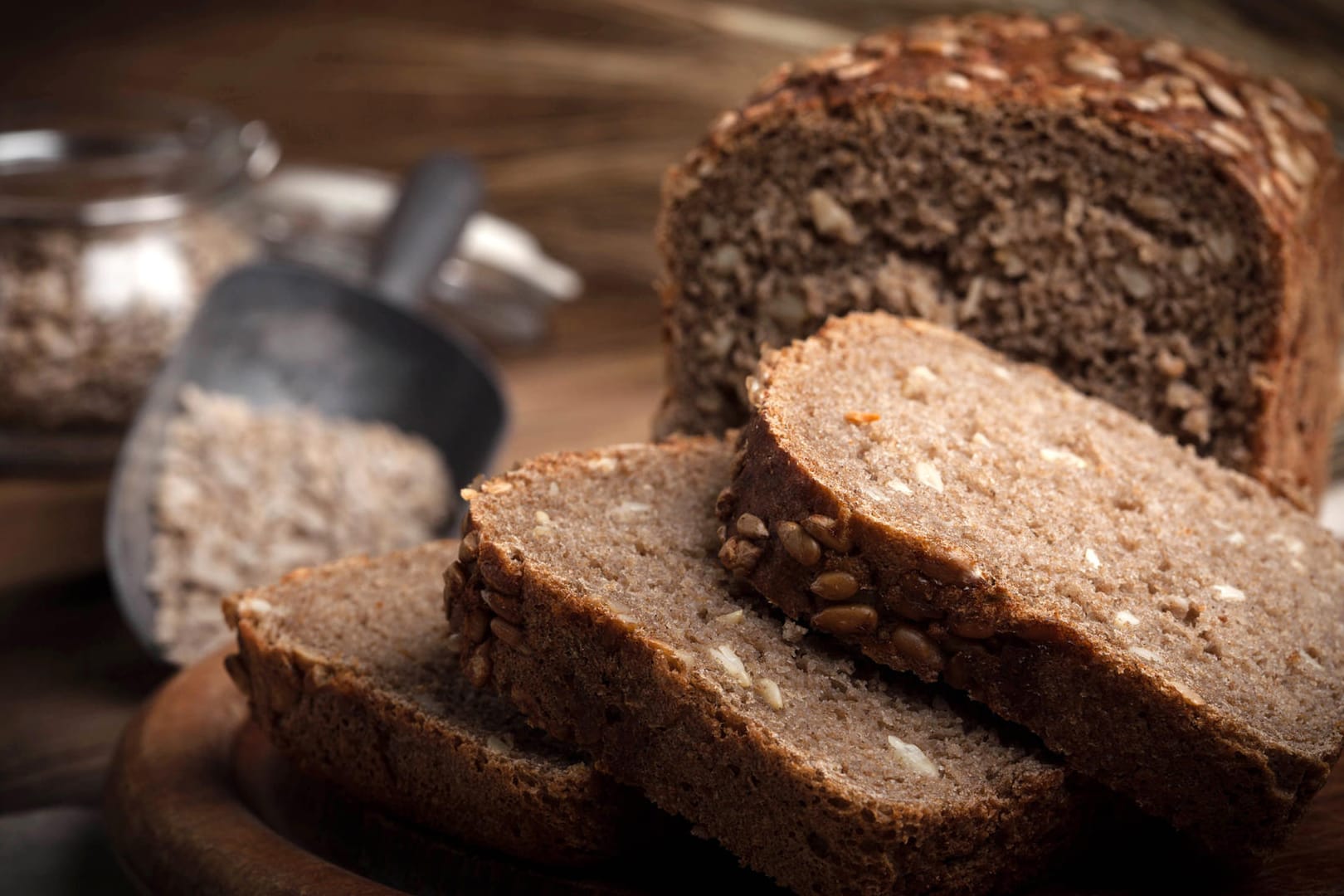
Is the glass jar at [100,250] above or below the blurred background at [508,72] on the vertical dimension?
below

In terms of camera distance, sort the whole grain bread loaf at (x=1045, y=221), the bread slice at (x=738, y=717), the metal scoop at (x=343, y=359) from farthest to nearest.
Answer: the metal scoop at (x=343, y=359) < the whole grain bread loaf at (x=1045, y=221) < the bread slice at (x=738, y=717)

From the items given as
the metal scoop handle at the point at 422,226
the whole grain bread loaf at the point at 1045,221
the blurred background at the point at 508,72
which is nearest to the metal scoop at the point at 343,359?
the metal scoop handle at the point at 422,226

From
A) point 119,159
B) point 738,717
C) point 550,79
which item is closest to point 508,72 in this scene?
point 550,79

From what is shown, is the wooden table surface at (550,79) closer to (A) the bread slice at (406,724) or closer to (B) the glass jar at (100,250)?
(B) the glass jar at (100,250)

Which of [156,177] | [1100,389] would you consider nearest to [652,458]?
[1100,389]

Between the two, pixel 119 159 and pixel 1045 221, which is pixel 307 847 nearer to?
pixel 1045 221

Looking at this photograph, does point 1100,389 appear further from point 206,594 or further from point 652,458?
point 206,594
